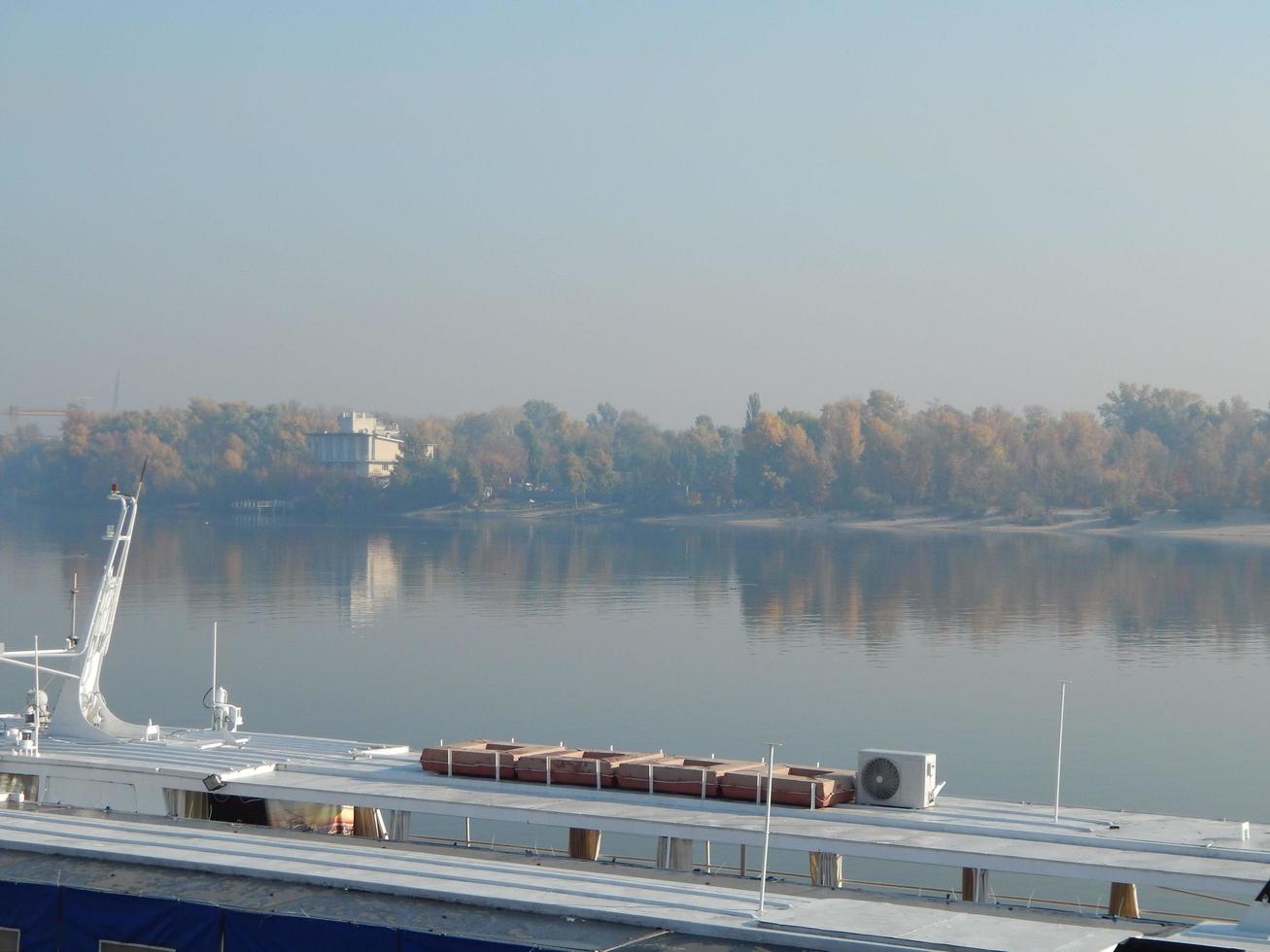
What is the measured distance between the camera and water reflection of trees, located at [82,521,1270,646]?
94.6 metres

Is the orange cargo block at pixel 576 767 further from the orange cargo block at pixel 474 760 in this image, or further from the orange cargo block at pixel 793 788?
the orange cargo block at pixel 793 788

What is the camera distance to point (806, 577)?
126250 millimetres

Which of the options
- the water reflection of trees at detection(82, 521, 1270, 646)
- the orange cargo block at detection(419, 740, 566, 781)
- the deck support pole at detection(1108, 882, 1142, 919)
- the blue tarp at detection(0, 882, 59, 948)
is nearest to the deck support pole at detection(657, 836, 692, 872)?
the orange cargo block at detection(419, 740, 566, 781)

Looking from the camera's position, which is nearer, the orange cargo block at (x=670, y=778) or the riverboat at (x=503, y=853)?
the riverboat at (x=503, y=853)

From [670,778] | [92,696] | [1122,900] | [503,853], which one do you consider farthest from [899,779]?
[92,696]

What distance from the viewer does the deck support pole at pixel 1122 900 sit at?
74.8 feet

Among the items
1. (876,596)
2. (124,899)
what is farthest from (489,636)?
(124,899)

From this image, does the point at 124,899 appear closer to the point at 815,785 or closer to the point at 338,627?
the point at 815,785

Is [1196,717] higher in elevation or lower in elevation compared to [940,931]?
lower

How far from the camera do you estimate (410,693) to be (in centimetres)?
6419

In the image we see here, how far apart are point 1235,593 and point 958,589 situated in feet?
65.1

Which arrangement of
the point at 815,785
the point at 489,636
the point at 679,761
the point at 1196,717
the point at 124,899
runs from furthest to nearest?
the point at 489,636
the point at 1196,717
the point at 679,761
the point at 815,785
the point at 124,899

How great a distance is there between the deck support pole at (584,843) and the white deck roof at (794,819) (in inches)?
21.0

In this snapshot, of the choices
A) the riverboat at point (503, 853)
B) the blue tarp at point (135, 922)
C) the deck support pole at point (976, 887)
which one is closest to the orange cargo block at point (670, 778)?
the riverboat at point (503, 853)
